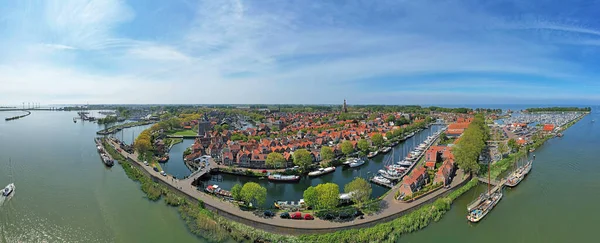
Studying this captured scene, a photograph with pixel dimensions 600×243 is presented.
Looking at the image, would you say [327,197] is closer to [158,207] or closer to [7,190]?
[158,207]

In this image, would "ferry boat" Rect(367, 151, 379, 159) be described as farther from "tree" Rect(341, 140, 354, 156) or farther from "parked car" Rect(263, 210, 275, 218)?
"parked car" Rect(263, 210, 275, 218)

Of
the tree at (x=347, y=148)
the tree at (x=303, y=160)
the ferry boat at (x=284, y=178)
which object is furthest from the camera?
the tree at (x=347, y=148)

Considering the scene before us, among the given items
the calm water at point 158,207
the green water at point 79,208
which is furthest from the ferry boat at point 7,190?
the calm water at point 158,207

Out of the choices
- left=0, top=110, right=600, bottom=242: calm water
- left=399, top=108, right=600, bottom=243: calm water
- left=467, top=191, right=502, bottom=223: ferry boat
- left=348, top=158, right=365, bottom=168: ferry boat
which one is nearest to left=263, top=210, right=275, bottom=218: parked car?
left=0, top=110, right=600, bottom=242: calm water

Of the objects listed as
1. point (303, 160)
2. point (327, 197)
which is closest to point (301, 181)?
point (303, 160)

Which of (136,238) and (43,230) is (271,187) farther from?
(43,230)

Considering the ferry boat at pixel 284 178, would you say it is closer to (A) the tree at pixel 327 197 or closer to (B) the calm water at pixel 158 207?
(B) the calm water at pixel 158 207

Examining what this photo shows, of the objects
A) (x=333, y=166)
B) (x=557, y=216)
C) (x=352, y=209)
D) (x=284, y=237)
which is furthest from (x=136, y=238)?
(x=557, y=216)
